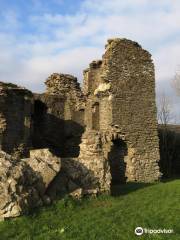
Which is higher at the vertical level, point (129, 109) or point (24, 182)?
point (129, 109)

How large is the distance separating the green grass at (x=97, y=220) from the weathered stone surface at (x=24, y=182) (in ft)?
0.84

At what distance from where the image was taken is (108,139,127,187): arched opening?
54.9 feet

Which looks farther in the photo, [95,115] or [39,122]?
[39,122]

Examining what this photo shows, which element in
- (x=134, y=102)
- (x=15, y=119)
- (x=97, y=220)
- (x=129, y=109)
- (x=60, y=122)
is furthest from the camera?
(x=60, y=122)

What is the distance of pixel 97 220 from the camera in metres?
8.10

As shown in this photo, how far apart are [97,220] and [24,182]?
1.86 m

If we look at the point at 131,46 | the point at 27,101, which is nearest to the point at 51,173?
the point at 27,101

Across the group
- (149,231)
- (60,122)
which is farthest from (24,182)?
(60,122)

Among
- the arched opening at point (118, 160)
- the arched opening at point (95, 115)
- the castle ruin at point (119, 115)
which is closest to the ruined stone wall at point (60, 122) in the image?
the arched opening at point (95, 115)

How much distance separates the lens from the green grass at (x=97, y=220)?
715 centimetres

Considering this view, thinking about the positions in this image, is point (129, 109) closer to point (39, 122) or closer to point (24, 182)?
point (39, 122)

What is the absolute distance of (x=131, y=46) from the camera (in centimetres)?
1788

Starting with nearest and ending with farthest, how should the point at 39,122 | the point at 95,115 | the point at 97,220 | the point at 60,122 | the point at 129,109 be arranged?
the point at 97,220
the point at 129,109
the point at 95,115
the point at 39,122
the point at 60,122

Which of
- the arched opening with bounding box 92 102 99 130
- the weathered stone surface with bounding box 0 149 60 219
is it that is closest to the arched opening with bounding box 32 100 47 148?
the arched opening with bounding box 92 102 99 130
